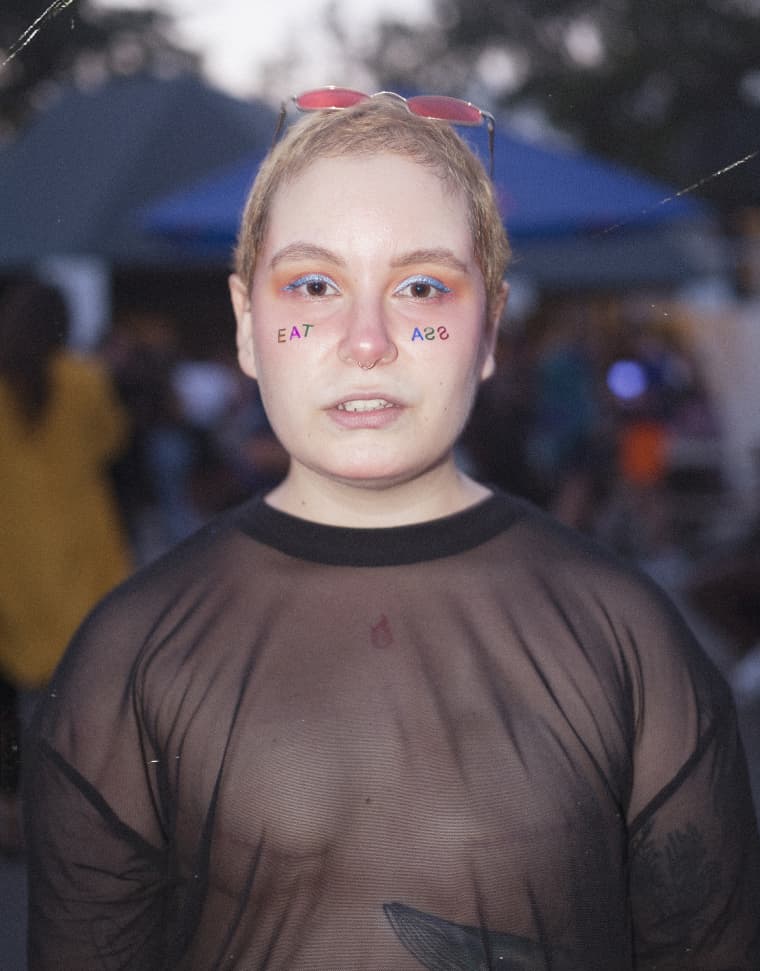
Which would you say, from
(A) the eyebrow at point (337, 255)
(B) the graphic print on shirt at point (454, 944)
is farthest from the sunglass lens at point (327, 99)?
(B) the graphic print on shirt at point (454, 944)

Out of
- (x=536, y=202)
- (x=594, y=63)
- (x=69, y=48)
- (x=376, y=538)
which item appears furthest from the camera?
(x=594, y=63)

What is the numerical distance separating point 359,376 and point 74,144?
6785mm

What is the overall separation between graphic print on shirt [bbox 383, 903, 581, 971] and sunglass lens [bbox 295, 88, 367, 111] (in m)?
0.93

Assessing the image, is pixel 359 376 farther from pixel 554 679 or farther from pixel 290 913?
pixel 290 913

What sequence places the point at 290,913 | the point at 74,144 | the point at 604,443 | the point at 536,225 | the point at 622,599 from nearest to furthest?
the point at 290,913
the point at 622,599
the point at 536,225
the point at 604,443
the point at 74,144

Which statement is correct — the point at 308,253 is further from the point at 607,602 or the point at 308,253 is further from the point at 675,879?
the point at 675,879

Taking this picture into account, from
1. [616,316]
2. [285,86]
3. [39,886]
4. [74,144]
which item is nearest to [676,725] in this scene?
[39,886]

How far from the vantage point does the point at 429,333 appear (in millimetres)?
1375

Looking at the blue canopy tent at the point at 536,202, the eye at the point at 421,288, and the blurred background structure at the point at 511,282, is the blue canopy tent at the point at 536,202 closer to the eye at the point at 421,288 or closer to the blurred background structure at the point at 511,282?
the blurred background structure at the point at 511,282

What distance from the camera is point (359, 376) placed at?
1.34 m

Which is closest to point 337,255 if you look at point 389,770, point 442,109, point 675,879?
point 442,109

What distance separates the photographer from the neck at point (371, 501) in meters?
1.42

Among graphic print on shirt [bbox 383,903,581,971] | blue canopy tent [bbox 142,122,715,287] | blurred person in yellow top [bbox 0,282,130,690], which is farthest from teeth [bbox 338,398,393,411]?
blue canopy tent [bbox 142,122,715,287]

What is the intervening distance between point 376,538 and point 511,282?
2529 millimetres
